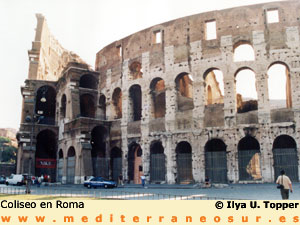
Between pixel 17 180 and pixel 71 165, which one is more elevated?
pixel 71 165

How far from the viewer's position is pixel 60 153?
3222cm

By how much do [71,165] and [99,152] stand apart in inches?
106

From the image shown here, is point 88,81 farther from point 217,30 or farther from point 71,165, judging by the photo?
point 217,30

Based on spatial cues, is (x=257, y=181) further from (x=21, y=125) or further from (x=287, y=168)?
(x=21, y=125)

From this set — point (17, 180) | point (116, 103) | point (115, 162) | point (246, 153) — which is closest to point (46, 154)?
point (17, 180)

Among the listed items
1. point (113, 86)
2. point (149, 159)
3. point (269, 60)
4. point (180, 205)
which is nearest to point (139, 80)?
point (113, 86)

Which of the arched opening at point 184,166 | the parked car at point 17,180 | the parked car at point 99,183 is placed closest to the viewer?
the parked car at point 99,183

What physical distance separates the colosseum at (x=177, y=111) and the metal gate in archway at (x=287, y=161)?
63mm

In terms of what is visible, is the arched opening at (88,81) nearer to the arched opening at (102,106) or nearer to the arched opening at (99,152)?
the arched opening at (102,106)

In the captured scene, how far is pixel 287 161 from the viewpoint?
68.4 feet

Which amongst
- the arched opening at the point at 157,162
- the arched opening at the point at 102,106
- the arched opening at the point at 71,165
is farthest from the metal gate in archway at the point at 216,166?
the arched opening at the point at 102,106

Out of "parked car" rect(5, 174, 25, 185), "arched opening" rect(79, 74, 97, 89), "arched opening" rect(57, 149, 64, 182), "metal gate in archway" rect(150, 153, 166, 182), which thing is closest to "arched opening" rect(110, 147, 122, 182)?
"metal gate in archway" rect(150, 153, 166, 182)

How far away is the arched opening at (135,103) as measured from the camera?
28.0 metres

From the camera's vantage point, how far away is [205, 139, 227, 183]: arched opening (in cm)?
2255
